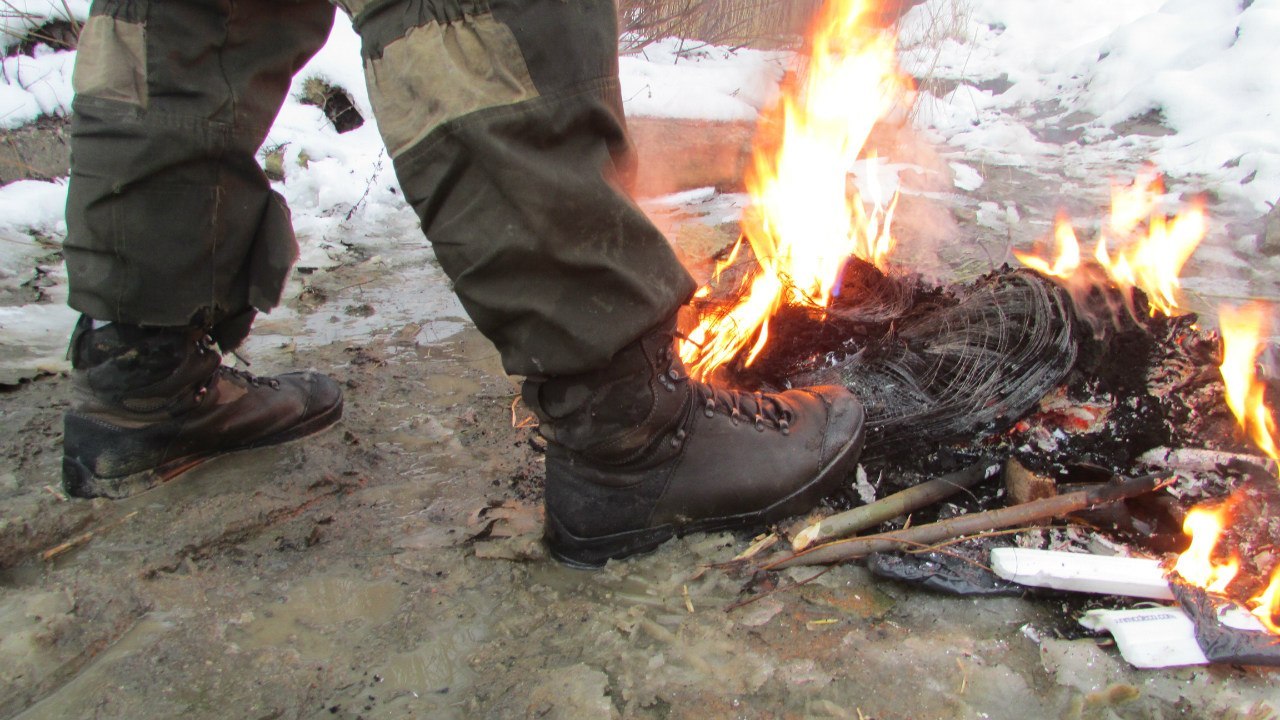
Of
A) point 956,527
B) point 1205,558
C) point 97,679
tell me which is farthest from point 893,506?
point 97,679

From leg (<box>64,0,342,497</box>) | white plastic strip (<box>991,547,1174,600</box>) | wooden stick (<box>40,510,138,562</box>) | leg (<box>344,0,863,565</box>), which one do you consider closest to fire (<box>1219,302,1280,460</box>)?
white plastic strip (<box>991,547,1174,600</box>)

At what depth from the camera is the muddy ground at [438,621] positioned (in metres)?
1.40

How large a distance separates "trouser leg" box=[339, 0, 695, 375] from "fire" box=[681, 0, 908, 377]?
976mm

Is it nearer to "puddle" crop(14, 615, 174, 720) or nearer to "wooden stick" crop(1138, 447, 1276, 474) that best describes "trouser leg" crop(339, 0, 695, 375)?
"puddle" crop(14, 615, 174, 720)

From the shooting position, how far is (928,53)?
8961 millimetres

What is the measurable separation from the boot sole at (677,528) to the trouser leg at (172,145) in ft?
3.65

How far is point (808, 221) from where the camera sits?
2811 mm

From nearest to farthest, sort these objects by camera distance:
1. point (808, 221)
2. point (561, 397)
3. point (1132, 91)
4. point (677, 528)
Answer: point (561, 397)
point (677, 528)
point (808, 221)
point (1132, 91)

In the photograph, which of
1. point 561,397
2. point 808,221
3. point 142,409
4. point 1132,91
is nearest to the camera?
point 561,397

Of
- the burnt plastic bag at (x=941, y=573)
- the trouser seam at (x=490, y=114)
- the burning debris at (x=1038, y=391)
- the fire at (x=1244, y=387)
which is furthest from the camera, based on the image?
the fire at (x=1244, y=387)

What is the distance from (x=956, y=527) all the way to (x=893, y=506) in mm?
156

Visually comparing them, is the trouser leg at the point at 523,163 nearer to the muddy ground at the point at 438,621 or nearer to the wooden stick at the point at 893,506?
the muddy ground at the point at 438,621

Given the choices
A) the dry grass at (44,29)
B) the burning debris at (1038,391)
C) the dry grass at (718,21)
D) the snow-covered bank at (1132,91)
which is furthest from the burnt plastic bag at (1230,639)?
the dry grass at (718,21)

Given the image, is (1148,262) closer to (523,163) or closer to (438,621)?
(523,163)
